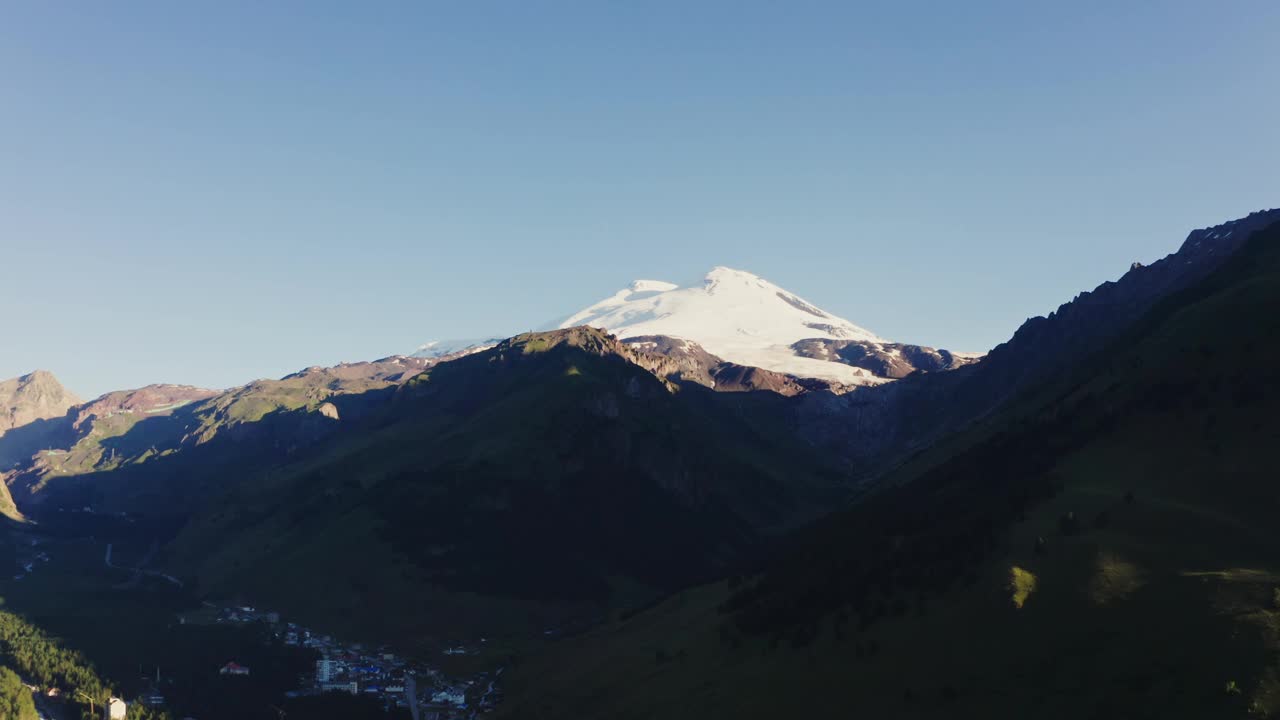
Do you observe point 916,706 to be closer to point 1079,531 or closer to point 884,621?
point 884,621

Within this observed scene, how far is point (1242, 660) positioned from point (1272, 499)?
6710cm

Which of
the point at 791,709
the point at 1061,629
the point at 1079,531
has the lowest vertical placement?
the point at 791,709

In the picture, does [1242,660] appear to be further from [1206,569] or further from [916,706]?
[916,706]

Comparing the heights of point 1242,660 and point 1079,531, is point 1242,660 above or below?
below

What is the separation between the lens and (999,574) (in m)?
181

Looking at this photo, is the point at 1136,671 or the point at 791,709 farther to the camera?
the point at 791,709

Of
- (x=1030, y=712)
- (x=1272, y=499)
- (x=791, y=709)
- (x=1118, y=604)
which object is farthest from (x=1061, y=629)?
(x=1272, y=499)

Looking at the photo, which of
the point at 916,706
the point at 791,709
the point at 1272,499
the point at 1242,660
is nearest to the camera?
the point at 1242,660

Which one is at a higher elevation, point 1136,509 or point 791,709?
point 1136,509

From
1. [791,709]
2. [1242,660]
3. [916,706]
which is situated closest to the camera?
[1242,660]

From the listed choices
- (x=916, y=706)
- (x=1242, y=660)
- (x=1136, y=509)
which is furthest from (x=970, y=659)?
(x=1136, y=509)

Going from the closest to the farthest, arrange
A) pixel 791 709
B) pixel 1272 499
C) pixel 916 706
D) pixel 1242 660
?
pixel 1242 660
pixel 916 706
pixel 791 709
pixel 1272 499

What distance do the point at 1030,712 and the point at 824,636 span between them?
59.7 metres

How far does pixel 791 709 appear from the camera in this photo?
173m
